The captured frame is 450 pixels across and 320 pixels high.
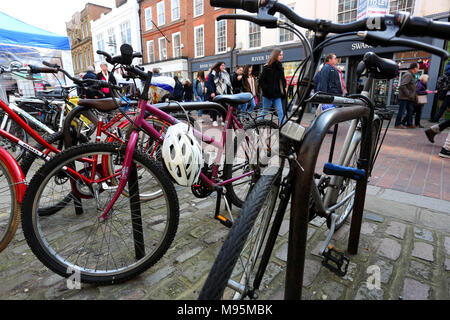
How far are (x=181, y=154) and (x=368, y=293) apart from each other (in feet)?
4.56

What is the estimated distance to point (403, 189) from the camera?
9.97 feet

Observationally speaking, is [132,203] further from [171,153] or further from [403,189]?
[403,189]

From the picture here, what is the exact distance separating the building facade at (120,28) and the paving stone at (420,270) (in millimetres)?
25292

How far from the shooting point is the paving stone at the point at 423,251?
1.83 metres

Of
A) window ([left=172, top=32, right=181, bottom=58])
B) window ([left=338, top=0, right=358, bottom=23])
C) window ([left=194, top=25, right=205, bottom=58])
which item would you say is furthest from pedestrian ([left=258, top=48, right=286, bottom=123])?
window ([left=172, top=32, right=181, bottom=58])

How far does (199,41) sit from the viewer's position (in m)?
19.2

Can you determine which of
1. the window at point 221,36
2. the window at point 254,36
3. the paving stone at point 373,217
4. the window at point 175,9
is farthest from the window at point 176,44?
the paving stone at point 373,217

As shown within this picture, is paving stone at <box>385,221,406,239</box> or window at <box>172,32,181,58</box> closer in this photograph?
paving stone at <box>385,221,406,239</box>

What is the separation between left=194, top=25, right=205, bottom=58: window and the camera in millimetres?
18858

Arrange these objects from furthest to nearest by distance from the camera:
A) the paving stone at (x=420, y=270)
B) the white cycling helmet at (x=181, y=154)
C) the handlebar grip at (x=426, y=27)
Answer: the paving stone at (x=420, y=270) → the white cycling helmet at (x=181, y=154) → the handlebar grip at (x=426, y=27)

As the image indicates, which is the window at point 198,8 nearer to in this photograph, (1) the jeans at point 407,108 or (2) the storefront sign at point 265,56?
(2) the storefront sign at point 265,56

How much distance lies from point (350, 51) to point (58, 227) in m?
12.5

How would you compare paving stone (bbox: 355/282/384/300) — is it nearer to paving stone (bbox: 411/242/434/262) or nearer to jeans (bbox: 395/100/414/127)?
paving stone (bbox: 411/242/434/262)
